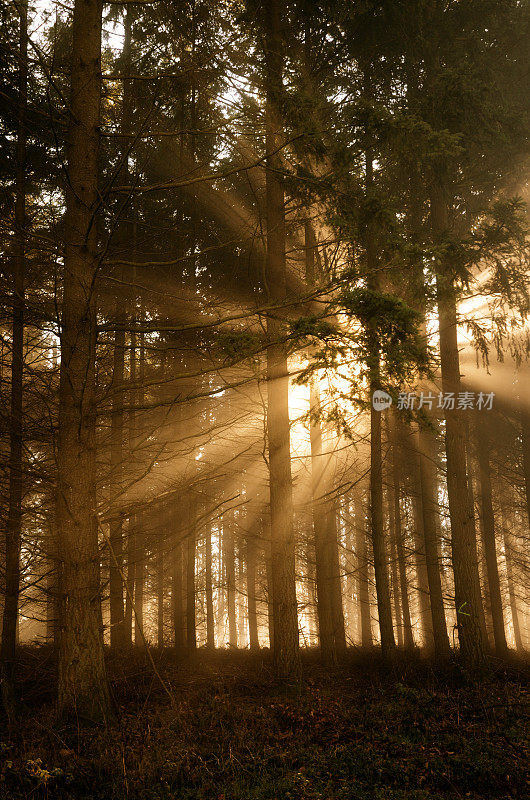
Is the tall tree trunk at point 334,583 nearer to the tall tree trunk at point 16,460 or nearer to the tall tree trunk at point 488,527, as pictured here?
the tall tree trunk at point 488,527

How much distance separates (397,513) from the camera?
2247cm

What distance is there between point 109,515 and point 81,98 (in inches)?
217

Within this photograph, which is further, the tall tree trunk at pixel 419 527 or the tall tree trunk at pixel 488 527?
the tall tree trunk at pixel 419 527

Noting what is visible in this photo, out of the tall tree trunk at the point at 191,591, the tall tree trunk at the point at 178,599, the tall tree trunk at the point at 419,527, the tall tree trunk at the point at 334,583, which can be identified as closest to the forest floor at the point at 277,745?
the tall tree trunk at the point at 334,583

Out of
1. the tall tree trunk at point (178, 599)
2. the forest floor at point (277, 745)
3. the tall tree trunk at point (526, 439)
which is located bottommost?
the forest floor at point (277, 745)

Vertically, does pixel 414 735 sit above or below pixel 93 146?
below

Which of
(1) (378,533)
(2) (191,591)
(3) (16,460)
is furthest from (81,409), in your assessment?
(2) (191,591)

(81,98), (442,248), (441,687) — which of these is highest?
(81,98)

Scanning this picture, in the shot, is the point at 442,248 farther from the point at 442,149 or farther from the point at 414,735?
the point at 414,735

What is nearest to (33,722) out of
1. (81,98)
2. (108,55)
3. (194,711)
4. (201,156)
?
(194,711)

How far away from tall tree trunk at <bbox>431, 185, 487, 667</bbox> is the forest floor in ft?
4.09

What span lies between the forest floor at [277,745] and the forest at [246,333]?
0.13 feet

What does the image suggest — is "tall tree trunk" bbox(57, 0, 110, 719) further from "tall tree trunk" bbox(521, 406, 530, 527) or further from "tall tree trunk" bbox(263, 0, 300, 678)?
"tall tree trunk" bbox(521, 406, 530, 527)

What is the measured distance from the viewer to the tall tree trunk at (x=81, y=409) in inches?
234
